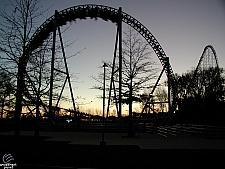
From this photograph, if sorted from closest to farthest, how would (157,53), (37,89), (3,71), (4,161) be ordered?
(4,161), (3,71), (37,89), (157,53)

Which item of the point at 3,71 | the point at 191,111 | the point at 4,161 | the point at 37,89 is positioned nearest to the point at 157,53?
the point at 191,111

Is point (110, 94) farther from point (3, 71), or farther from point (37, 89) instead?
point (3, 71)

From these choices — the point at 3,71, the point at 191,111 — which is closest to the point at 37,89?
the point at 3,71

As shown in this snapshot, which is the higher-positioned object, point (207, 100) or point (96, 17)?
point (96, 17)

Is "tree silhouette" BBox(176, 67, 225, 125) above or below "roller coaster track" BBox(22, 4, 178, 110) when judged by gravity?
below

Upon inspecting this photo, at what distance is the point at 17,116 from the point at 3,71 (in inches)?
79.5

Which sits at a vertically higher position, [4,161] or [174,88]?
[174,88]

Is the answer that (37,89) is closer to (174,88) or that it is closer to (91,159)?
(91,159)

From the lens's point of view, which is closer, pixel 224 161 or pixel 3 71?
pixel 224 161

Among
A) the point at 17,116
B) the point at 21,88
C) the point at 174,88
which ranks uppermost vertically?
the point at 174,88

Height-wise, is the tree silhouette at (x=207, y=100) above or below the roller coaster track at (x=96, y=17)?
below

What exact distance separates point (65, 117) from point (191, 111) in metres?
16.1

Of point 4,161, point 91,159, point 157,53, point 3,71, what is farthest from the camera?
point 157,53

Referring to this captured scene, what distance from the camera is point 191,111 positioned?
28719mm
